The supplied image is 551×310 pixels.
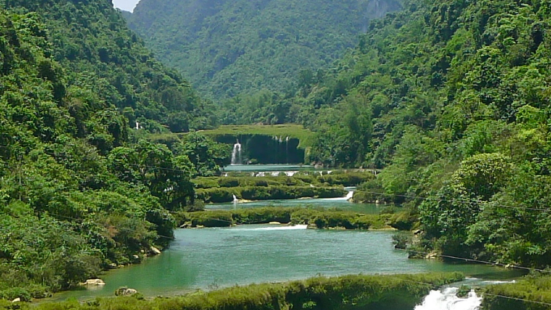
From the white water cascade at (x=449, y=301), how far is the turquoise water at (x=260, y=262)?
205 inches

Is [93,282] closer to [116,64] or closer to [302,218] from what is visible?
[302,218]

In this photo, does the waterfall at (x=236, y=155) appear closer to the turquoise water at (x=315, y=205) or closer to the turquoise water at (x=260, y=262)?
the turquoise water at (x=315, y=205)

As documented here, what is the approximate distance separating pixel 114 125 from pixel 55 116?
1018 centimetres

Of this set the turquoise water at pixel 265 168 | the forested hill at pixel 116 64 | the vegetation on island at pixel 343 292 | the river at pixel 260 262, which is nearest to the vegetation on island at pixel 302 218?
the river at pixel 260 262

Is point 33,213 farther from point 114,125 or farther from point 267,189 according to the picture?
point 267,189

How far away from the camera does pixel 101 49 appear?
440 feet

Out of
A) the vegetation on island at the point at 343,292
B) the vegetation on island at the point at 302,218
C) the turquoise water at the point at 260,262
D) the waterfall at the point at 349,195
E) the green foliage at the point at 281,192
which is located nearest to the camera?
the vegetation on island at the point at 343,292

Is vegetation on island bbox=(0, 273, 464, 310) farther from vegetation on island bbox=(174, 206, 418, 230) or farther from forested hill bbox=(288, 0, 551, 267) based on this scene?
vegetation on island bbox=(174, 206, 418, 230)

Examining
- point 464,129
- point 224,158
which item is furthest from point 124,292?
point 224,158

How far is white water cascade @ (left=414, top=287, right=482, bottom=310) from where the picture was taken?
4194 centimetres

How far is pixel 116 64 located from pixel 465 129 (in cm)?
7789

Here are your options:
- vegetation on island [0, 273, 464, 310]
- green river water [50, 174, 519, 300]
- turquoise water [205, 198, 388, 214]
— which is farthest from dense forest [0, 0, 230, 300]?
turquoise water [205, 198, 388, 214]

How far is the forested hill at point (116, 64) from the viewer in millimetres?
120175

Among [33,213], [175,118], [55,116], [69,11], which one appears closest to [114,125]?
[55,116]
